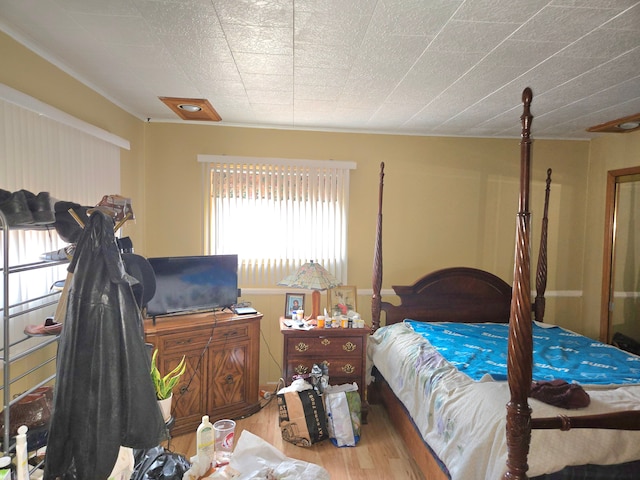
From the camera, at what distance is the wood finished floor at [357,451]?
95.4 inches

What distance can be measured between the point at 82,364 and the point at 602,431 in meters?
2.09

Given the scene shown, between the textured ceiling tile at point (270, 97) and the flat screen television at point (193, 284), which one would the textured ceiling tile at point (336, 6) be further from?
the flat screen television at point (193, 284)

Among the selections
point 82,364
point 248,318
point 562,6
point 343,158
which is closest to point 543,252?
point 343,158

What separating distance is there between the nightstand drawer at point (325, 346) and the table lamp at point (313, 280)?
0.26 metres

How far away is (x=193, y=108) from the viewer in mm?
3021

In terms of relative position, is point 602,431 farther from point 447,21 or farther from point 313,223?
point 313,223

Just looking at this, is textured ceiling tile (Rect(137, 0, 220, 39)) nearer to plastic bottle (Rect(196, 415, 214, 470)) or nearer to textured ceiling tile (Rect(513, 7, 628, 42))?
textured ceiling tile (Rect(513, 7, 628, 42))

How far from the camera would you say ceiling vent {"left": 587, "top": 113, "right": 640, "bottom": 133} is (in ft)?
9.86

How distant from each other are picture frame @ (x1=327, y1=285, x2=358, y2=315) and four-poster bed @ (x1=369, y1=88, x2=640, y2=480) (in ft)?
1.11

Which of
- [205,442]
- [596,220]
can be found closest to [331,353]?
[205,442]

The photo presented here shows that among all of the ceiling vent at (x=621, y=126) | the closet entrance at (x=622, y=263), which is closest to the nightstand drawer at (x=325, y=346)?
the closet entrance at (x=622, y=263)

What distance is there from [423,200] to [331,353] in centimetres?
176

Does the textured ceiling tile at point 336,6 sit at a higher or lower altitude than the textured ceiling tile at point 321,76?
lower

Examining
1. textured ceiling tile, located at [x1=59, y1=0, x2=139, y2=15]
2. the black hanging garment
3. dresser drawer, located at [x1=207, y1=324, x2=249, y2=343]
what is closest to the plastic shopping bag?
dresser drawer, located at [x1=207, y1=324, x2=249, y2=343]
